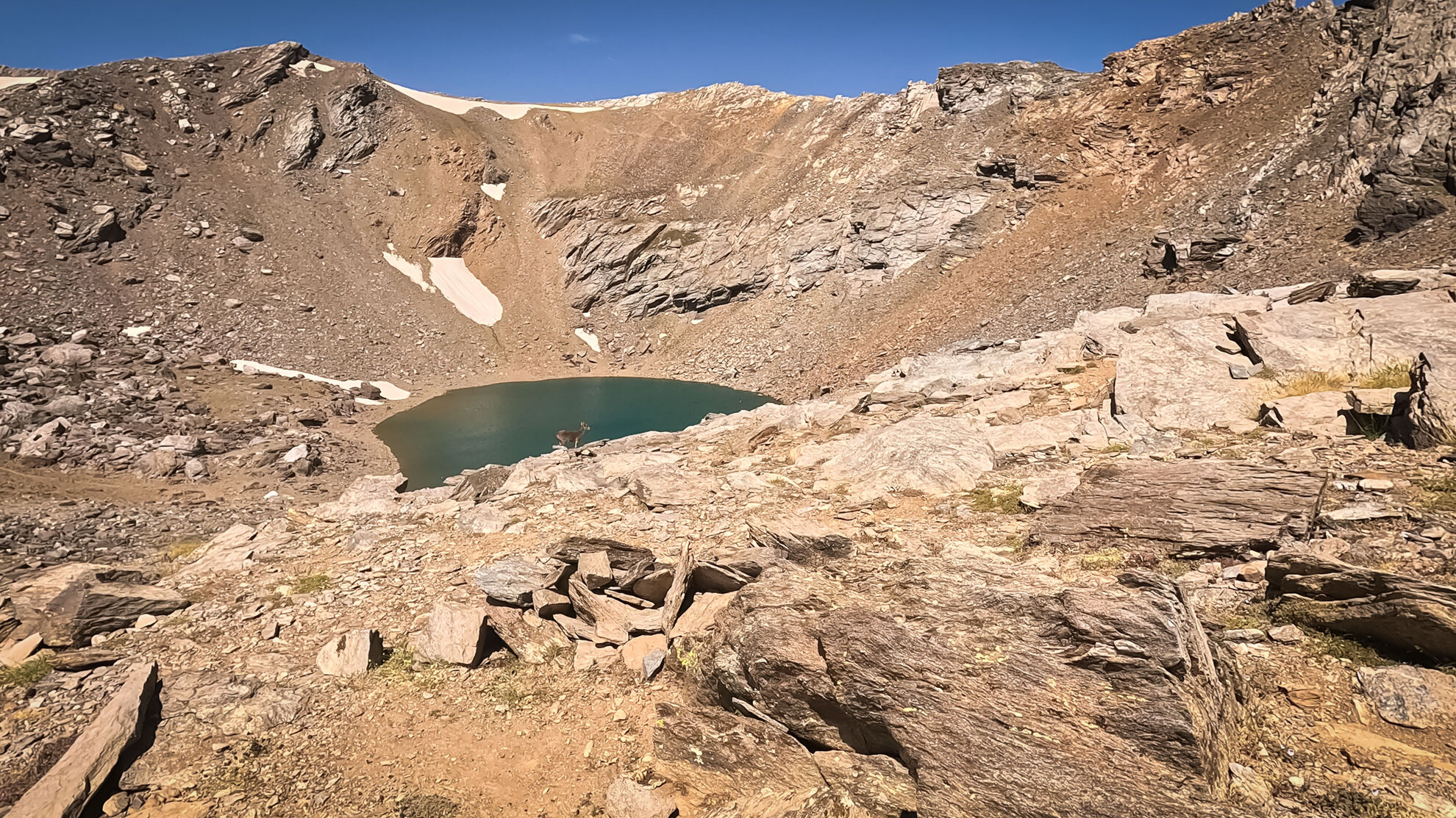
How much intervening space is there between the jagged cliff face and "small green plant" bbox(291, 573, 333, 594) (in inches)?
1180

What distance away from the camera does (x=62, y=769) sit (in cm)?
628

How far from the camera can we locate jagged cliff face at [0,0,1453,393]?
3045 centimetres

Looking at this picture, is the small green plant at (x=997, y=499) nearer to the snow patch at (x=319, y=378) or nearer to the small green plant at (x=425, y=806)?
the small green plant at (x=425, y=806)

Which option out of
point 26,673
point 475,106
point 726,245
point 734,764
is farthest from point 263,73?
point 734,764

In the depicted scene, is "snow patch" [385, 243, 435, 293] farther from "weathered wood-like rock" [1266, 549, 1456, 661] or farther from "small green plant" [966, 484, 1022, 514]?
"weathered wood-like rock" [1266, 549, 1456, 661]

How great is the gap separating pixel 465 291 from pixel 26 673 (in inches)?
1727

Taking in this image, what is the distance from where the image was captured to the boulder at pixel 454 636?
26.0ft

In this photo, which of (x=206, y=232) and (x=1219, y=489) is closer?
(x=1219, y=489)

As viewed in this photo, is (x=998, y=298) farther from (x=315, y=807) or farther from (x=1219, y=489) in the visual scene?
(x=315, y=807)

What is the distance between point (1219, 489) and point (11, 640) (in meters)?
14.6

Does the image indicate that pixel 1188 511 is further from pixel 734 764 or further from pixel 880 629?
pixel 734 764

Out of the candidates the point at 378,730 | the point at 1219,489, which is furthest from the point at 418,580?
the point at 1219,489

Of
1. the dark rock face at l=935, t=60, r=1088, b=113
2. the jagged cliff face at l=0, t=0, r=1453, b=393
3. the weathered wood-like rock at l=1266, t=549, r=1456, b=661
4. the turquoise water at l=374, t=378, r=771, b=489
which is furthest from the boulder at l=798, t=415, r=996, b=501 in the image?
the dark rock face at l=935, t=60, r=1088, b=113

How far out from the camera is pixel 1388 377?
32.0 feet
